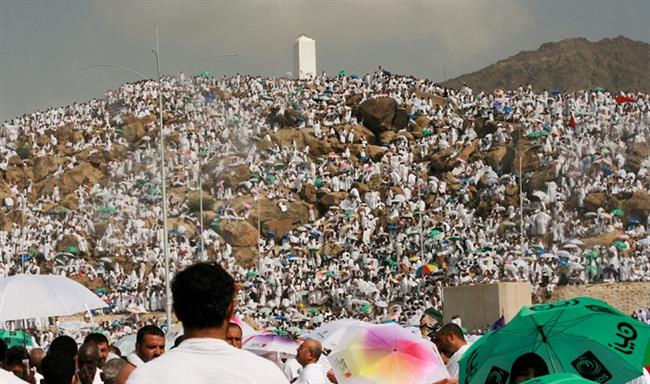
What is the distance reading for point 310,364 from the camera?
10.2 m

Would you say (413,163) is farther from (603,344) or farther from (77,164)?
(603,344)

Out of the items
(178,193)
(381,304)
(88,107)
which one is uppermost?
(88,107)

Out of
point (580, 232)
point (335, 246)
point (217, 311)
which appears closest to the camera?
point (217, 311)

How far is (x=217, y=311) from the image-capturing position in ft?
15.5

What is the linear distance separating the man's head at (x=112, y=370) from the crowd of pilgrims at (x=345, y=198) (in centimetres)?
3724

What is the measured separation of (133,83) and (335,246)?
29.9 meters

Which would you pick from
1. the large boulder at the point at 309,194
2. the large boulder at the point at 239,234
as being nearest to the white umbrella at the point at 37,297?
the large boulder at the point at 239,234

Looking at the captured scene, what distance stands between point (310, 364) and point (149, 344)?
2711 mm

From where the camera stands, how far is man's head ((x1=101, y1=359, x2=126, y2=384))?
7.99 metres

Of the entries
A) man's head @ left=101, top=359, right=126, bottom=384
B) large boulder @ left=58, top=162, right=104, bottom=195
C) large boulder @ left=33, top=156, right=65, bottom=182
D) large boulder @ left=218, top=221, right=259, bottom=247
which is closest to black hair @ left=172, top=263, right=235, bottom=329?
man's head @ left=101, top=359, right=126, bottom=384

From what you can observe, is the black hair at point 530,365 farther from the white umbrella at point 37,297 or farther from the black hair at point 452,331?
the white umbrella at point 37,297

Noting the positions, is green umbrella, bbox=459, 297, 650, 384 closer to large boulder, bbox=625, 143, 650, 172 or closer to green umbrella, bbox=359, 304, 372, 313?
green umbrella, bbox=359, 304, 372, 313

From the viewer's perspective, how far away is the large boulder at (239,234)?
62375mm

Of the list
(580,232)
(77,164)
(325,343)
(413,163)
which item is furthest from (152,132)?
(325,343)
